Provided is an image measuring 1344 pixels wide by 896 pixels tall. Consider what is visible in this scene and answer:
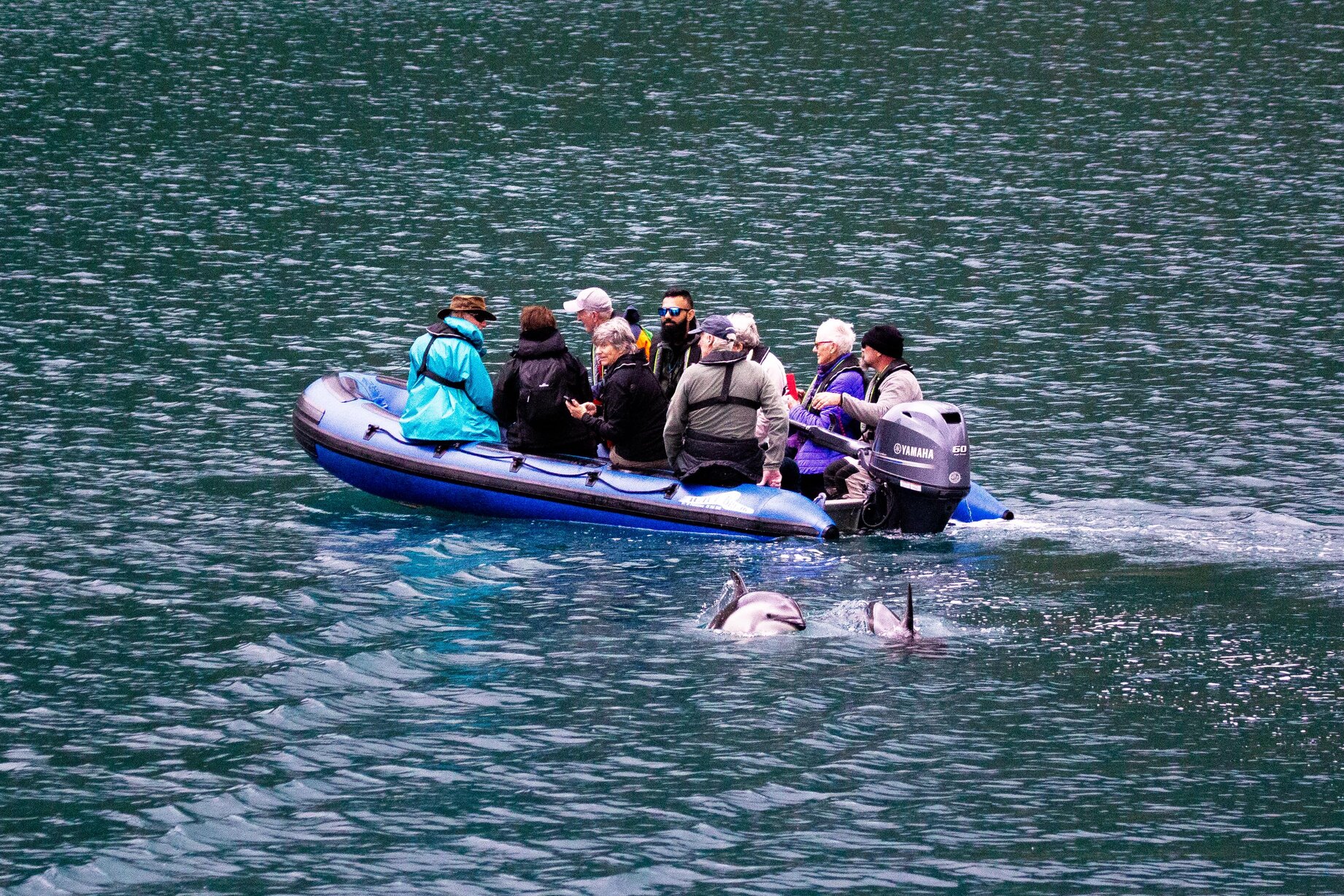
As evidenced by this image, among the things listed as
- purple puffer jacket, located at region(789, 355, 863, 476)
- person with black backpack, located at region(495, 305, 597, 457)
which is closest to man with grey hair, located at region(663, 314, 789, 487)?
purple puffer jacket, located at region(789, 355, 863, 476)

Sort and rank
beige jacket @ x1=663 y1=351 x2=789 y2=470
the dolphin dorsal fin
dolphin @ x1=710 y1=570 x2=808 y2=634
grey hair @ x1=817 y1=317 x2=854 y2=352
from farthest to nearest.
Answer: grey hair @ x1=817 y1=317 x2=854 y2=352 → beige jacket @ x1=663 y1=351 x2=789 y2=470 → the dolphin dorsal fin → dolphin @ x1=710 y1=570 x2=808 y2=634

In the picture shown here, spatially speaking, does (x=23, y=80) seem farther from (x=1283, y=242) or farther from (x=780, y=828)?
(x=780, y=828)

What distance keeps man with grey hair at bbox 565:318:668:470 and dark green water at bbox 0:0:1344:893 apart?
0.69 metres

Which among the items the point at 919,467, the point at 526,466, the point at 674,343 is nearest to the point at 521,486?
the point at 526,466

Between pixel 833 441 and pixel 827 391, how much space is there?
0.38 m

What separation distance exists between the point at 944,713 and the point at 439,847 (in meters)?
3.04

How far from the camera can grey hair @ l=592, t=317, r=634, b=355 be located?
13312 mm

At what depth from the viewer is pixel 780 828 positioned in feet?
28.7

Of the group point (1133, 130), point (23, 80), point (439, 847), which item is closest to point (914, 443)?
point (439, 847)

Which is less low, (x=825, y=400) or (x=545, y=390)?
(x=825, y=400)

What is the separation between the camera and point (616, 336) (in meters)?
13.3

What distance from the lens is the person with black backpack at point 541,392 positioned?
Answer: 13633 millimetres

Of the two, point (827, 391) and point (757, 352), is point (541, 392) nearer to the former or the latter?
point (757, 352)

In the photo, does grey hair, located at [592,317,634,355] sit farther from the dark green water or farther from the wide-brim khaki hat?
the dark green water
